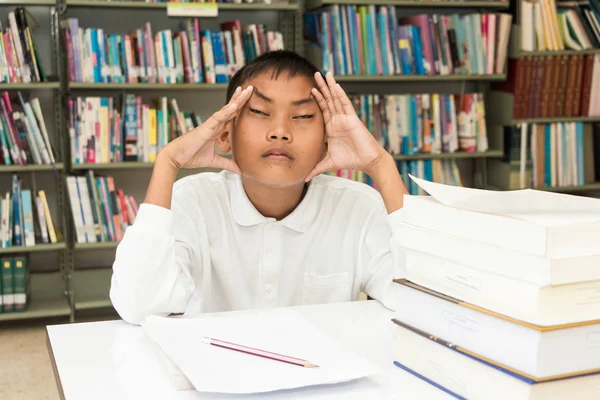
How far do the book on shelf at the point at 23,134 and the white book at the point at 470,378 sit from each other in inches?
109

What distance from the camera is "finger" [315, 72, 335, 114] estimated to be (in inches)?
63.8

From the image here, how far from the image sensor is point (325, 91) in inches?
64.0

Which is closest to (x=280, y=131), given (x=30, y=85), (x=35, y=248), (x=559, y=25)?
(x=30, y=85)

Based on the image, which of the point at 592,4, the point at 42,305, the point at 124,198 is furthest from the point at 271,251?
the point at 592,4

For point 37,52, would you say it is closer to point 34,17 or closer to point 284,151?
point 34,17

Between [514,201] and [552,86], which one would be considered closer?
[514,201]

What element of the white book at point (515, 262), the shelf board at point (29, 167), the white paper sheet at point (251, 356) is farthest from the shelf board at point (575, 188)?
the white book at point (515, 262)

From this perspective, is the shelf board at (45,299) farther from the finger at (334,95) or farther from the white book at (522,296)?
the white book at (522,296)

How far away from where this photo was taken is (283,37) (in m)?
3.82

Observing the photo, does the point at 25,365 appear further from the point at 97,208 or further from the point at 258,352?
the point at 258,352

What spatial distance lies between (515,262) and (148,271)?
28.5 inches

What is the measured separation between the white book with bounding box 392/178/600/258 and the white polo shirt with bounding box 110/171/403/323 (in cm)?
57

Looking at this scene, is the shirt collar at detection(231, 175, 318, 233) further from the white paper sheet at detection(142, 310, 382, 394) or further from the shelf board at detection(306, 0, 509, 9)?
the shelf board at detection(306, 0, 509, 9)

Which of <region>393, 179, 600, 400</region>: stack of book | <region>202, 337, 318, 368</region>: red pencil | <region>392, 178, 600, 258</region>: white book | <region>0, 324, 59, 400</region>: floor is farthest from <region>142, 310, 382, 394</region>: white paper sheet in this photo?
<region>0, 324, 59, 400</region>: floor
